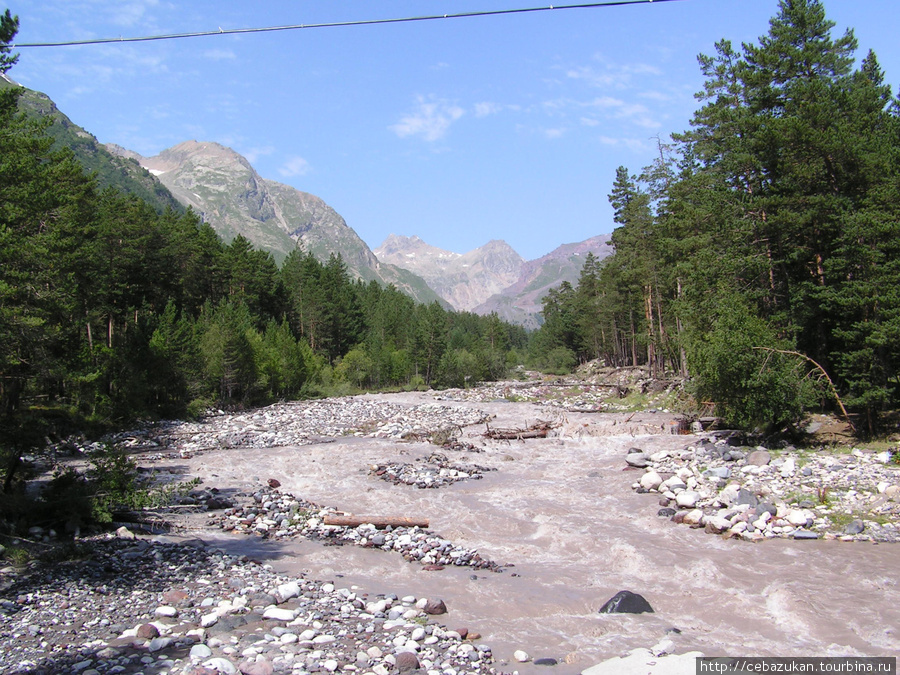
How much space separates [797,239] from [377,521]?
67.0 ft

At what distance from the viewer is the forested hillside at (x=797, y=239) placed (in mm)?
18609

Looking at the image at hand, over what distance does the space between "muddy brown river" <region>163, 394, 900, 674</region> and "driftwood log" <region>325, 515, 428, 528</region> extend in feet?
2.74

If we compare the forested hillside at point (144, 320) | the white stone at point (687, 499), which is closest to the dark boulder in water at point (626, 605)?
the white stone at point (687, 499)

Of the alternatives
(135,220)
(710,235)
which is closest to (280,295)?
(135,220)

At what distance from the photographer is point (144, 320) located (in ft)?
124

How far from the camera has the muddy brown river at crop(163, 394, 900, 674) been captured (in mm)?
8453

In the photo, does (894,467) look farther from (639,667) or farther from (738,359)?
(639,667)

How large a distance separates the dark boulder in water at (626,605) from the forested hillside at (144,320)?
40.5 ft

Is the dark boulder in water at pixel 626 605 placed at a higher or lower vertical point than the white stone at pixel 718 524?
higher

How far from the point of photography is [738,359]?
1989 cm

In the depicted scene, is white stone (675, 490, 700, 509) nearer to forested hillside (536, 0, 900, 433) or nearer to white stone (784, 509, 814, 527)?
white stone (784, 509, 814, 527)

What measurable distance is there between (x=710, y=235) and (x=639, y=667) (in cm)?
2485

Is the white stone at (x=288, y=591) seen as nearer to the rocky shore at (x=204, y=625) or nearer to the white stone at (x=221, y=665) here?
the rocky shore at (x=204, y=625)

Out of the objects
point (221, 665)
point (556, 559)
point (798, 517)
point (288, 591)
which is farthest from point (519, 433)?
point (221, 665)
